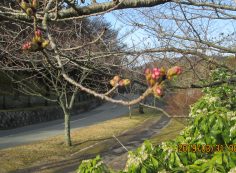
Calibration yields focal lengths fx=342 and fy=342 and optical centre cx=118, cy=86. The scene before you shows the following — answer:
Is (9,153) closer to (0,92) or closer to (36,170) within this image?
(36,170)

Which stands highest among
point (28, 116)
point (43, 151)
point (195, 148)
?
point (195, 148)

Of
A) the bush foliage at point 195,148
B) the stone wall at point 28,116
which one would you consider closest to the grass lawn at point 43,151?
the stone wall at point 28,116

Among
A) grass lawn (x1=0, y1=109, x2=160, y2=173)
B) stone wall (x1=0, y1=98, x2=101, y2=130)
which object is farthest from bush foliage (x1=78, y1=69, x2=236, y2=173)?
stone wall (x1=0, y1=98, x2=101, y2=130)

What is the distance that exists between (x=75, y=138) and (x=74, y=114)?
643 inches

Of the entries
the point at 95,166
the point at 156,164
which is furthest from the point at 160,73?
the point at 95,166

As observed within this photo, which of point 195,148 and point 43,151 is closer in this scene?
point 195,148

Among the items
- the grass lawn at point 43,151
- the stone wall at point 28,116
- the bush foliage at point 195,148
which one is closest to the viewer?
the bush foliage at point 195,148
